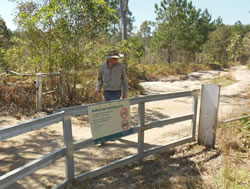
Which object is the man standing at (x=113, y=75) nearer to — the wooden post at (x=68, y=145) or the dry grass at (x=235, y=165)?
the wooden post at (x=68, y=145)

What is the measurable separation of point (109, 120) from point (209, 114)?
2.28 metres

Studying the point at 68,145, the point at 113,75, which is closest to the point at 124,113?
the point at 68,145

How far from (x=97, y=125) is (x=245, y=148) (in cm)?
316

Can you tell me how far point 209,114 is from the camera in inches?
184

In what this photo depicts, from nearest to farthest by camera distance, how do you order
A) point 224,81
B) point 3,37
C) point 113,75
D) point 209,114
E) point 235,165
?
point 235,165, point 209,114, point 113,75, point 3,37, point 224,81

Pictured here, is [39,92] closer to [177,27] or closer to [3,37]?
[3,37]

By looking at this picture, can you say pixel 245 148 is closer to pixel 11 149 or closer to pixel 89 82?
pixel 11 149

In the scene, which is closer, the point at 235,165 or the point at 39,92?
the point at 235,165

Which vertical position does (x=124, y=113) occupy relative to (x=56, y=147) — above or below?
above

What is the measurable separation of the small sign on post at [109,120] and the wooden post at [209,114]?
1.80 metres

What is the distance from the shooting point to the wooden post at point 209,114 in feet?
→ 15.0

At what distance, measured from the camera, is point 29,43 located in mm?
7785

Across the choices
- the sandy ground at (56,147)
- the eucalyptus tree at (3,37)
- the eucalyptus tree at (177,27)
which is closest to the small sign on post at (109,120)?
the sandy ground at (56,147)

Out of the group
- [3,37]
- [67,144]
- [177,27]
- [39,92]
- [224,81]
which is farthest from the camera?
[177,27]
